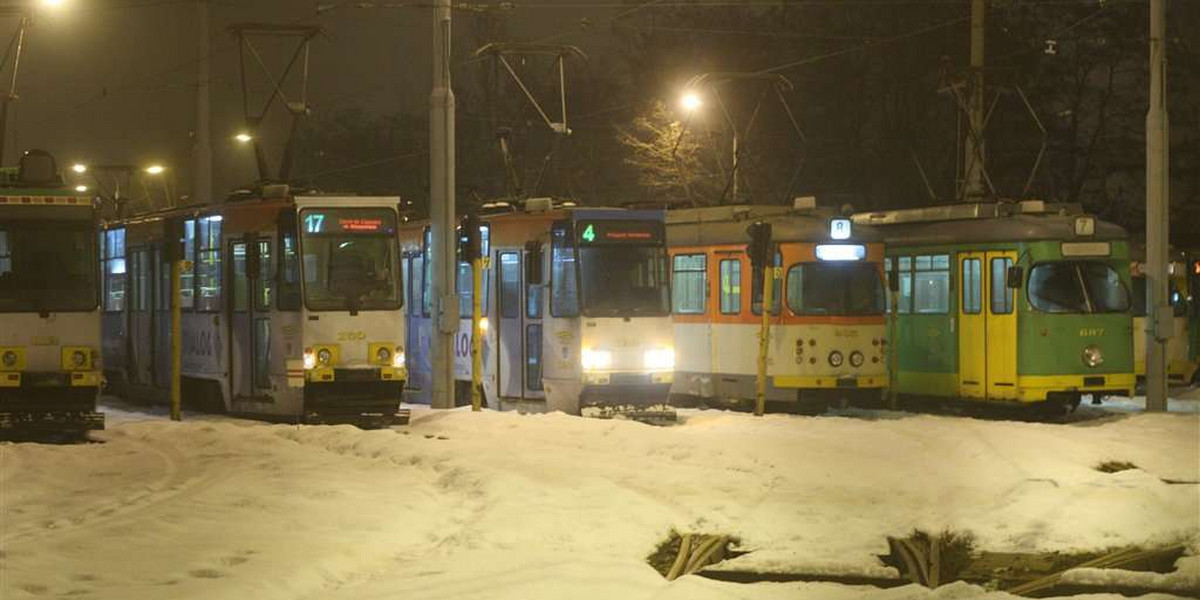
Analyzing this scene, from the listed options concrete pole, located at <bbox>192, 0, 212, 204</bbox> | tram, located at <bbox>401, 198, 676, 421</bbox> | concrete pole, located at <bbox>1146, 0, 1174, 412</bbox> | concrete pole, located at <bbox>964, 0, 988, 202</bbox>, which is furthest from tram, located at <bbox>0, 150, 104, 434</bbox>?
concrete pole, located at <bbox>1146, 0, 1174, 412</bbox>

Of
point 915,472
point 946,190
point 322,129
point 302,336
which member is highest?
point 322,129

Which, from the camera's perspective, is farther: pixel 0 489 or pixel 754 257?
pixel 754 257

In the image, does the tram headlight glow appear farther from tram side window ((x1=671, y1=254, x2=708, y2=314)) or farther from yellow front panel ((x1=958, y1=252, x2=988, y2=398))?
yellow front panel ((x1=958, y1=252, x2=988, y2=398))

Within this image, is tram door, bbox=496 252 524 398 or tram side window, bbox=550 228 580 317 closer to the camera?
tram side window, bbox=550 228 580 317

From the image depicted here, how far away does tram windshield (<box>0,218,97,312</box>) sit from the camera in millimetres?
21094

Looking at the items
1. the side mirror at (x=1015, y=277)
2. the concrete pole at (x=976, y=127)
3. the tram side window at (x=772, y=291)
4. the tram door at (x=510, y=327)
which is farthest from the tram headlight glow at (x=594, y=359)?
the concrete pole at (x=976, y=127)

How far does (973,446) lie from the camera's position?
67.6ft

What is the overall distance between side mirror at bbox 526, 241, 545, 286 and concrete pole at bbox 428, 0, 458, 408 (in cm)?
144

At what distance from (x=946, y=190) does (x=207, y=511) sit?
127 ft

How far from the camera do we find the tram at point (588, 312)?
79.6 ft

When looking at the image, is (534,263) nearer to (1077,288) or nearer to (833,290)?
(833,290)

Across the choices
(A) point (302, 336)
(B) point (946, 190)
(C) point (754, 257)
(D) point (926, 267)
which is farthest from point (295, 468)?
(B) point (946, 190)

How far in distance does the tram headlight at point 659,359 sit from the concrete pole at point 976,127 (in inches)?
301

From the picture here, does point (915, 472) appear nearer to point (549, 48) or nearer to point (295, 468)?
point (295, 468)
